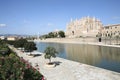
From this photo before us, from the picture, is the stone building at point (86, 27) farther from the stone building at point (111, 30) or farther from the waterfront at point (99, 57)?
the waterfront at point (99, 57)

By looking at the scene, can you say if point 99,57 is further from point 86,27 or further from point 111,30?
point 86,27

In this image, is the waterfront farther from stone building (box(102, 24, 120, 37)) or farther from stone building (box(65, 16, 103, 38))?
stone building (box(65, 16, 103, 38))

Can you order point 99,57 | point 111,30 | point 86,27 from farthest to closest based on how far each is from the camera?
1. point 86,27
2. point 111,30
3. point 99,57

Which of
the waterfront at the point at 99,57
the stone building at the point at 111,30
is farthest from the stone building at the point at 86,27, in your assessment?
the waterfront at the point at 99,57

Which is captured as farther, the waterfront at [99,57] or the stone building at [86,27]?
the stone building at [86,27]

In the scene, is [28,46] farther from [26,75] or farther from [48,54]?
[26,75]

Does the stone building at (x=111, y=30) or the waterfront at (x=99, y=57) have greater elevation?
the stone building at (x=111, y=30)

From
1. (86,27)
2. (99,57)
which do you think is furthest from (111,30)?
(99,57)

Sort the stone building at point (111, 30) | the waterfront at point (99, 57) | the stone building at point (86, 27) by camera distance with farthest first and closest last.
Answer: the stone building at point (86, 27)
the stone building at point (111, 30)
the waterfront at point (99, 57)

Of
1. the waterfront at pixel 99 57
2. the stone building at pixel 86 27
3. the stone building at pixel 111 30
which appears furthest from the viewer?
the stone building at pixel 86 27

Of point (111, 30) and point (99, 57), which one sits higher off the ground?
point (111, 30)

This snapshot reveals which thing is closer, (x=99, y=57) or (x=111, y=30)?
(x=99, y=57)

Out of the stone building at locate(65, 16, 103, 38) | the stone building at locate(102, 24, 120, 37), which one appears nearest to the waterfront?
the stone building at locate(102, 24, 120, 37)

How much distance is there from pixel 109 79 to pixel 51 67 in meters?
6.53
